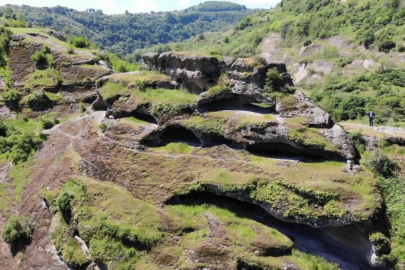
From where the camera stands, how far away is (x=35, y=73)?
5072cm

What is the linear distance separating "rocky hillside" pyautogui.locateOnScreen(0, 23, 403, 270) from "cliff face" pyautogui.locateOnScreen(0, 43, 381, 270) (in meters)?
0.09

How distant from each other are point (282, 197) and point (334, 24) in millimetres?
130742

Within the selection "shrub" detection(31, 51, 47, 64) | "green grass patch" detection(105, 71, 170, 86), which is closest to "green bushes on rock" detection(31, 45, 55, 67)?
"shrub" detection(31, 51, 47, 64)

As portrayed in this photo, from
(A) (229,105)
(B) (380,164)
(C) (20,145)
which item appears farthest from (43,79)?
(B) (380,164)

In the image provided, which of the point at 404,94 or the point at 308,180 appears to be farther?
the point at 404,94

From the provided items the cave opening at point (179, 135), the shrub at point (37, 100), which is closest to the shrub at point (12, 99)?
the shrub at point (37, 100)

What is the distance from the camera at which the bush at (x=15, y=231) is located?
1004 inches

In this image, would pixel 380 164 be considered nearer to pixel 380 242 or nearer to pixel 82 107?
pixel 380 242

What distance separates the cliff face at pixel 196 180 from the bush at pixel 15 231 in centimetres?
49

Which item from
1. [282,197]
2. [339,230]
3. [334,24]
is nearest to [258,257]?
[282,197]

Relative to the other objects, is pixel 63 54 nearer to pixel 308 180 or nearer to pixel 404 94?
pixel 308 180

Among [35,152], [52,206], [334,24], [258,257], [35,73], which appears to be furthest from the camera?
[334,24]

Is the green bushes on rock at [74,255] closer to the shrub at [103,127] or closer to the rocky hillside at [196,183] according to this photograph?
the rocky hillside at [196,183]

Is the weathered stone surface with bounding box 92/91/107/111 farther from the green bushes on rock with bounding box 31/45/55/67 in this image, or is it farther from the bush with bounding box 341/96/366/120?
the bush with bounding box 341/96/366/120
